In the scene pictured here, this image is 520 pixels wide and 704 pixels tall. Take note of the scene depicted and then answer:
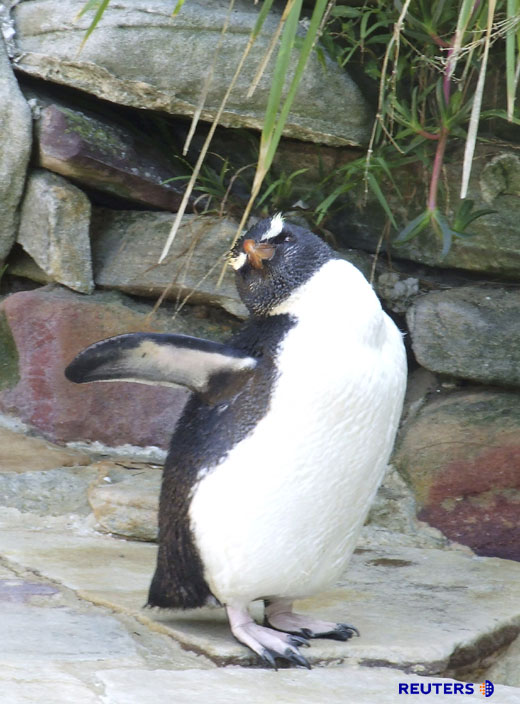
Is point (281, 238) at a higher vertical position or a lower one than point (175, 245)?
higher

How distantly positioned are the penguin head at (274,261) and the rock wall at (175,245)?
811 millimetres

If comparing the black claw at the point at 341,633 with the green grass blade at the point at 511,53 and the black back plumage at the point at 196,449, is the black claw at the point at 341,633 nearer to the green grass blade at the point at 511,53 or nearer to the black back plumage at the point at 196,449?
the black back plumage at the point at 196,449

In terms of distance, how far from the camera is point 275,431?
5.37 feet

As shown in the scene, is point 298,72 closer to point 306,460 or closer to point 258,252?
point 258,252

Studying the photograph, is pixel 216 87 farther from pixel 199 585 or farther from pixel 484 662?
pixel 484 662

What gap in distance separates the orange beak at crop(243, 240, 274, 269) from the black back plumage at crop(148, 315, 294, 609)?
0.10 meters

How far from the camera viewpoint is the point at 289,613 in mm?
1821

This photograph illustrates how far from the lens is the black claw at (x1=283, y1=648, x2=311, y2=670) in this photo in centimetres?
165

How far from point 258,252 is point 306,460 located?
370 millimetres

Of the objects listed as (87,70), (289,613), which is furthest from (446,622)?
(87,70)

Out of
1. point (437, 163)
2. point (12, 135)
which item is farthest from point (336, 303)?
point (12, 135)

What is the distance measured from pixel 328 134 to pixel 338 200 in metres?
0.23

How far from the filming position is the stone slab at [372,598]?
171cm

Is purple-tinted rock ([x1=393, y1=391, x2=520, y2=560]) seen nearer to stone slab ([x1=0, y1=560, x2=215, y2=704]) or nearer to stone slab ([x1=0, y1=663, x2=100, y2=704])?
stone slab ([x1=0, y1=560, x2=215, y2=704])
